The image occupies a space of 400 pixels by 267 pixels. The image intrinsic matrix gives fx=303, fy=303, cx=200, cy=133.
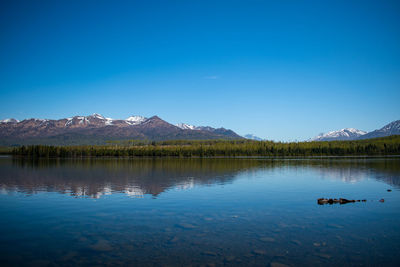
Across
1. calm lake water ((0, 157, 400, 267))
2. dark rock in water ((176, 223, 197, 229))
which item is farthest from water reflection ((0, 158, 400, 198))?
dark rock in water ((176, 223, 197, 229))

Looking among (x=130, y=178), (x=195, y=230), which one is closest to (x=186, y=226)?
(x=195, y=230)

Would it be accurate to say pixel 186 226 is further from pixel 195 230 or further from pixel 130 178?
pixel 130 178

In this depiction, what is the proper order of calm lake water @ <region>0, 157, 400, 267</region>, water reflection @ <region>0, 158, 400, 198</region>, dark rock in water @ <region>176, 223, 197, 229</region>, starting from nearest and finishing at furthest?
calm lake water @ <region>0, 157, 400, 267</region> → dark rock in water @ <region>176, 223, 197, 229</region> → water reflection @ <region>0, 158, 400, 198</region>

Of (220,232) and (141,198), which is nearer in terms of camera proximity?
(220,232)

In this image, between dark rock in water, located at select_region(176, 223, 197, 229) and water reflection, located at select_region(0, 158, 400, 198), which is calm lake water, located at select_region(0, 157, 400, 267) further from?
water reflection, located at select_region(0, 158, 400, 198)

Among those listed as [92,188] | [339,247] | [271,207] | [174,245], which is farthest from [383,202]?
[92,188]

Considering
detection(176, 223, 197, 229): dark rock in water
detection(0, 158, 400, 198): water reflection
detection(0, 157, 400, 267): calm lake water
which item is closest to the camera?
detection(0, 157, 400, 267): calm lake water

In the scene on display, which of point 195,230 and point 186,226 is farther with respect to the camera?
point 186,226

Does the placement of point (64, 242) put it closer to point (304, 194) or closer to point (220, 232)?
point (220, 232)

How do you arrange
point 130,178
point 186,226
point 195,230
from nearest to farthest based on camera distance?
point 195,230 → point 186,226 → point 130,178

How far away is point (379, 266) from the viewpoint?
14.1 metres

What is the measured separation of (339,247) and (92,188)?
32.0 meters

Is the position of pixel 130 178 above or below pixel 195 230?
above

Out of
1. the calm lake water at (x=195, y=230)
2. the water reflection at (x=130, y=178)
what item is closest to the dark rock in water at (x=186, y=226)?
the calm lake water at (x=195, y=230)
